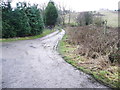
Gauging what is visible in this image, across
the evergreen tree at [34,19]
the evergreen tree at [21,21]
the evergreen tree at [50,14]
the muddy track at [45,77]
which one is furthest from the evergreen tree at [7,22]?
the evergreen tree at [50,14]

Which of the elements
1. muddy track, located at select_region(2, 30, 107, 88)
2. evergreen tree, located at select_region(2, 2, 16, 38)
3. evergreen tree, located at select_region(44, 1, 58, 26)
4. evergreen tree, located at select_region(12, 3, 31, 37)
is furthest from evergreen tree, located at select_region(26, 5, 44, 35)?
evergreen tree, located at select_region(44, 1, 58, 26)

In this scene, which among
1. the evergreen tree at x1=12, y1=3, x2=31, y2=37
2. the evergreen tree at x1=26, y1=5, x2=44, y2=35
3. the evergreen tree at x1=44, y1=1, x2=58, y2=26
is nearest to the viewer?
the evergreen tree at x1=12, y1=3, x2=31, y2=37

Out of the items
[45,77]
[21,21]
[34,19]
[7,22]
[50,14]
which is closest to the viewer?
[45,77]

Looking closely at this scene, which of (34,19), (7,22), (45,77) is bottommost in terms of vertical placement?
(45,77)

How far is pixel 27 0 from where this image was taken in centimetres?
1728

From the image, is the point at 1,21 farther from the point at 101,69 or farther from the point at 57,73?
the point at 101,69

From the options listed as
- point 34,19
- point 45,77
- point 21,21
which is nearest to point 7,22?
point 21,21

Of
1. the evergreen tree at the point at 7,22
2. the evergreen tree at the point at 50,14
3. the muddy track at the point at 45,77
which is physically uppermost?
the evergreen tree at the point at 50,14

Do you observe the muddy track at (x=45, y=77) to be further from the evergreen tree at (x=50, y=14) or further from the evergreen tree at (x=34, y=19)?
the evergreen tree at (x=50, y=14)

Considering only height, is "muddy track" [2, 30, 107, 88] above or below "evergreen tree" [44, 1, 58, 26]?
below

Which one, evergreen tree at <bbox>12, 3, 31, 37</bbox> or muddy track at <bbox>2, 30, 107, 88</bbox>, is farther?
evergreen tree at <bbox>12, 3, 31, 37</bbox>

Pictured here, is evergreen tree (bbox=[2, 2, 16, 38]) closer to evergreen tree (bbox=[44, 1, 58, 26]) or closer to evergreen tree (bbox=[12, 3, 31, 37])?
evergreen tree (bbox=[12, 3, 31, 37])

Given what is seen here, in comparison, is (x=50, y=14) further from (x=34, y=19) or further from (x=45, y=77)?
(x=45, y=77)

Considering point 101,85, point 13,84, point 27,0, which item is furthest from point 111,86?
point 27,0
